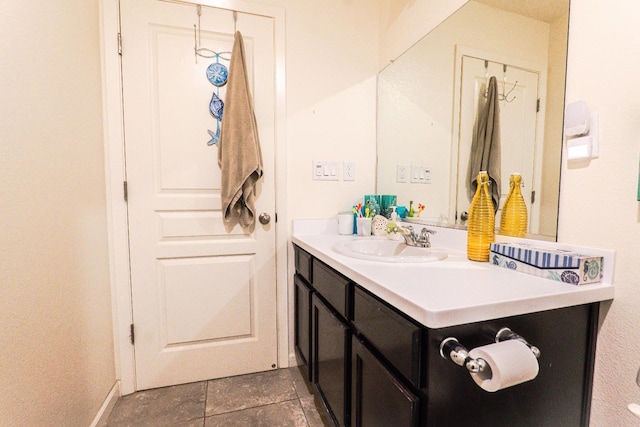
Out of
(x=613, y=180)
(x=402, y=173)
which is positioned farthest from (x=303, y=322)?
(x=613, y=180)

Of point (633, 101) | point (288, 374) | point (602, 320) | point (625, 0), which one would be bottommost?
point (288, 374)

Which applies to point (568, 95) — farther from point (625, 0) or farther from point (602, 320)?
point (602, 320)

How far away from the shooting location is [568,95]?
2.79 ft

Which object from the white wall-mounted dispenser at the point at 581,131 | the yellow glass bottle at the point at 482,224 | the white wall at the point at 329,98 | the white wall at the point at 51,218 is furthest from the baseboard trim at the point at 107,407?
the white wall-mounted dispenser at the point at 581,131

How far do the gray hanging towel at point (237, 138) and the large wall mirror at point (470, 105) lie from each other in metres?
0.79

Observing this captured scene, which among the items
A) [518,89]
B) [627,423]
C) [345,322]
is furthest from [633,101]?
[345,322]

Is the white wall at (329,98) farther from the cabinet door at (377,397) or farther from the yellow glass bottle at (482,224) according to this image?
the cabinet door at (377,397)

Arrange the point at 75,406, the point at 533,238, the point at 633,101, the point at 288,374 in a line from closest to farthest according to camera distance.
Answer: the point at 633,101 → the point at 533,238 → the point at 75,406 → the point at 288,374

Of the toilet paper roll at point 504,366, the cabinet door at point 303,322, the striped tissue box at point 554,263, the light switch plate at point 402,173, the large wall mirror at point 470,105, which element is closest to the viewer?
the toilet paper roll at point 504,366

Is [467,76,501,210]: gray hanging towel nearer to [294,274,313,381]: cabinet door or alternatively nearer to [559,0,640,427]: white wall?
[559,0,640,427]: white wall

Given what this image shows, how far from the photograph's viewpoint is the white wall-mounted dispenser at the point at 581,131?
78cm

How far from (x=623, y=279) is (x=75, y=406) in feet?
5.98

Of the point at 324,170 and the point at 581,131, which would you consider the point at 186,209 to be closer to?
the point at 324,170

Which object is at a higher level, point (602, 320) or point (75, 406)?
point (602, 320)
